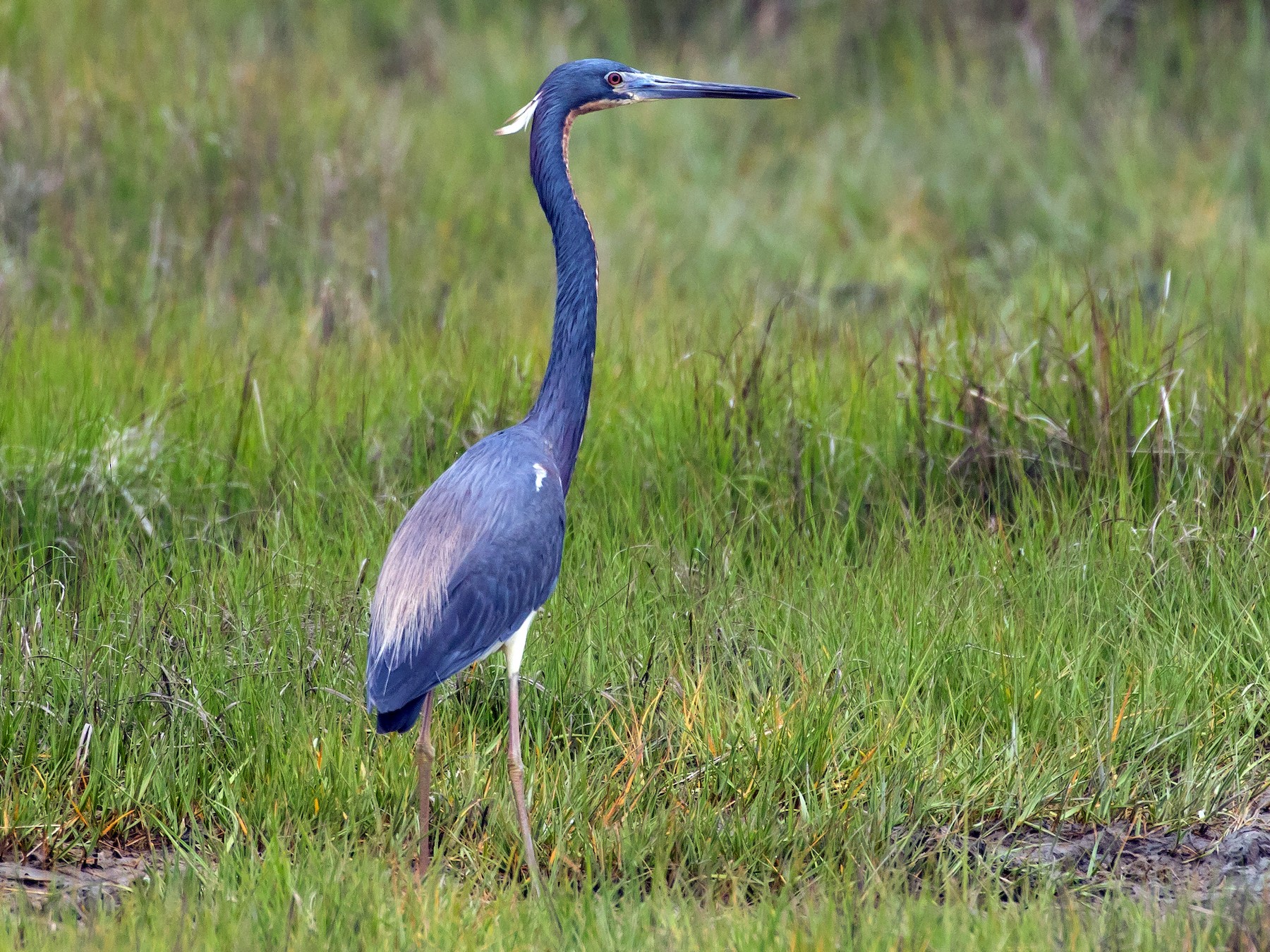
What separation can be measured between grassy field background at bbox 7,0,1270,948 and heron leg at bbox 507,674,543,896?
108mm

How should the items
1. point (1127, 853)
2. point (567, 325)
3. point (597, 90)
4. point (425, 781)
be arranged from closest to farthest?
point (425, 781) → point (1127, 853) → point (567, 325) → point (597, 90)

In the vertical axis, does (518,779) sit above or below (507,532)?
below

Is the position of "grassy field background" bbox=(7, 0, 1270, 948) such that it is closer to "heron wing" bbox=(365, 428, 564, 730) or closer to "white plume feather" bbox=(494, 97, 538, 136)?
"heron wing" bbox=(365, 428, 564, 730)

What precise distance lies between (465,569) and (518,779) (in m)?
0.50

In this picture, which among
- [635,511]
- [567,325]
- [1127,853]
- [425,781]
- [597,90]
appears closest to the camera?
[425,781]

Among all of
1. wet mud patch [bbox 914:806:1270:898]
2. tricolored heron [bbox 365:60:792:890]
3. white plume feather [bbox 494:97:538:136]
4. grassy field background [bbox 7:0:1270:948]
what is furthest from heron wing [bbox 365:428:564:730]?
wet mud patch [bbox 914:806:1270:898]

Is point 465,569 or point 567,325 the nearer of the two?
point 465,569

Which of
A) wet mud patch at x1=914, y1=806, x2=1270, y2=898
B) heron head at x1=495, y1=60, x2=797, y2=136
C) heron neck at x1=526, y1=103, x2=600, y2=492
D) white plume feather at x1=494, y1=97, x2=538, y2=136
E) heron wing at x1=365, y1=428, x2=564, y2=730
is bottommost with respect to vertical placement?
wet mud patch at x1=914, y1=806, x2=1270, y2=898

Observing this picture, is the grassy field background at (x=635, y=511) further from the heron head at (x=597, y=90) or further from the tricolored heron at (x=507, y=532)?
the heron head at (x=597, y=90)

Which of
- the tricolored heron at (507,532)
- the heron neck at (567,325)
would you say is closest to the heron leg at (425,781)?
the tricolored heron at (507,532)

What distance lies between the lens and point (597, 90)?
13.4 feet

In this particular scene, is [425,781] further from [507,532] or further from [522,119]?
[522,119]

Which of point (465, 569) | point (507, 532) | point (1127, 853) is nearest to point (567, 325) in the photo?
point (507, 532)

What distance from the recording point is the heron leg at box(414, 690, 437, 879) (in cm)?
318
